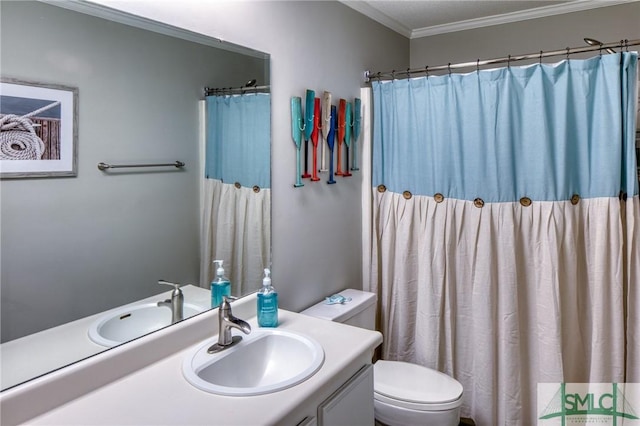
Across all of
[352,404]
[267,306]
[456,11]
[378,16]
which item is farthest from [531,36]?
[352,404]

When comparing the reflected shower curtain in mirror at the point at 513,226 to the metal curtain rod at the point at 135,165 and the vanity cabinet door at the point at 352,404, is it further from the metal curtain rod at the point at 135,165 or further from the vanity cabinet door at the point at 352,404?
the metal curtain rod at the point at 135,165

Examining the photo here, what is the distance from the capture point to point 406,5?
2516 millimetres

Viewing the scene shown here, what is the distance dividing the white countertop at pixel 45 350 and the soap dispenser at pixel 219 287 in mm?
387

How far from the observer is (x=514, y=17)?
272 centimetres

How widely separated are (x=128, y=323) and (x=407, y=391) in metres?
1.25

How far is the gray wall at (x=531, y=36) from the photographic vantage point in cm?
246

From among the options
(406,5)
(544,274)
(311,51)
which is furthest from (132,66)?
(544,274)

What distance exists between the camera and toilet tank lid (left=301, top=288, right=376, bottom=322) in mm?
2068

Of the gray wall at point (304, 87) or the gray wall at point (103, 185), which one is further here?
the gray wall at point (304, 87)

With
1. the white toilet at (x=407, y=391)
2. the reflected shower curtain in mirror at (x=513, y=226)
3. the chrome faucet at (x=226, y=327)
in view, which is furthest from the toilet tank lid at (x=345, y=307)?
the chrome faucet at (x=226, y=327)

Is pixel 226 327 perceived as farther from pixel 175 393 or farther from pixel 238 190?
pixel 238 190

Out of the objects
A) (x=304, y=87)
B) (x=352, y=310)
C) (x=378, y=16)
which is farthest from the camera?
(x=378, y=16)

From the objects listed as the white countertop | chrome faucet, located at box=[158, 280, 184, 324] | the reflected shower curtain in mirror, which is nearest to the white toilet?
the reflected shower curtain in mirror

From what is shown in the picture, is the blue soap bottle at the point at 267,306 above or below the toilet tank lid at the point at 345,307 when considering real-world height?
above
